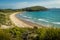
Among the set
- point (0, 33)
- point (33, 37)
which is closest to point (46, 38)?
point (33, 37)

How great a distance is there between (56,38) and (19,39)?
4.69 ft

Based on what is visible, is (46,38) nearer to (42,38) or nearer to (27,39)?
(42,38)

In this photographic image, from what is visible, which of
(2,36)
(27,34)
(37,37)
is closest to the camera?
(2,36)

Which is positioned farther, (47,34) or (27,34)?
(27,34)

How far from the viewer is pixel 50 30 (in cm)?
657

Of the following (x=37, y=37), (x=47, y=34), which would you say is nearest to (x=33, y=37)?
(x=37, y=37)

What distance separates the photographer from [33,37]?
6.82 m

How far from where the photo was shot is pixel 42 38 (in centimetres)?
629

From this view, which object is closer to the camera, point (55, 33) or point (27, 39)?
point (55, 33)

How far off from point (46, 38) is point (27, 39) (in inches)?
37.2

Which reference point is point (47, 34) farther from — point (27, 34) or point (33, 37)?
point (27, 34)

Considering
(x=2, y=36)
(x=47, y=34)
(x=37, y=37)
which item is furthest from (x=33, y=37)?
(x=2, y=36)

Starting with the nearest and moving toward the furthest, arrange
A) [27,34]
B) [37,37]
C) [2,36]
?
[2,36]
[37,37]
[27,34]

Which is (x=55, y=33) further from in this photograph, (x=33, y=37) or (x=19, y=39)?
(x=19, y=39)
